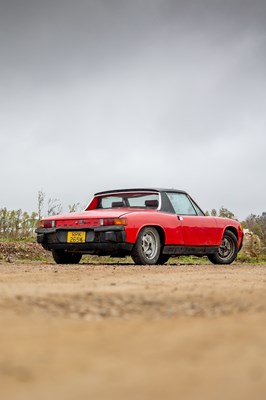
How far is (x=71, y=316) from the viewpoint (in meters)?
3.85

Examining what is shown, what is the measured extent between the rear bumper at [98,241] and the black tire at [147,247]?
0.14 m

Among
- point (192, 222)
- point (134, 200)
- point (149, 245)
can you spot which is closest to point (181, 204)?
point (192, 222)

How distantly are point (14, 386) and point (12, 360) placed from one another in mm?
371

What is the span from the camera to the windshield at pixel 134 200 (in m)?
11.8

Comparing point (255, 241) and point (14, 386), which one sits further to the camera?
point (255, 241)

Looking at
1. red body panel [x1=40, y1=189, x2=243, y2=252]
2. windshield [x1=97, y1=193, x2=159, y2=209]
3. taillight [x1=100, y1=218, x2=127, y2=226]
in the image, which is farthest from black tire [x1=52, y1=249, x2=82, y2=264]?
taillight [x1=100, y1=218, x2=127, y2=226]

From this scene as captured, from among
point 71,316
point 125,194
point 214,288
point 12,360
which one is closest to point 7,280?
point 214,288

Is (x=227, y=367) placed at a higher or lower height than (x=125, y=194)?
lower

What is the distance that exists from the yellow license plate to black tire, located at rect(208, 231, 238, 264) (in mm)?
3241

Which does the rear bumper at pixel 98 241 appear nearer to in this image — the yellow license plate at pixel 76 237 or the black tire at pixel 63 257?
the yellow license plate at pixel 76 237

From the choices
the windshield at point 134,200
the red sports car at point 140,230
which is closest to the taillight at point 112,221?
the red sports car at point 140,230

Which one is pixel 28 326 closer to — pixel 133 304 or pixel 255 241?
A: pixel 133 304

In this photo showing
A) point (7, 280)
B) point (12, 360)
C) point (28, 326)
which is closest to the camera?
point (12, 360)

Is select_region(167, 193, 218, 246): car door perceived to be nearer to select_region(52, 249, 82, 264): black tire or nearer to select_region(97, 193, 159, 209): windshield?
select_region(97, 193, 159, 209): windshield
